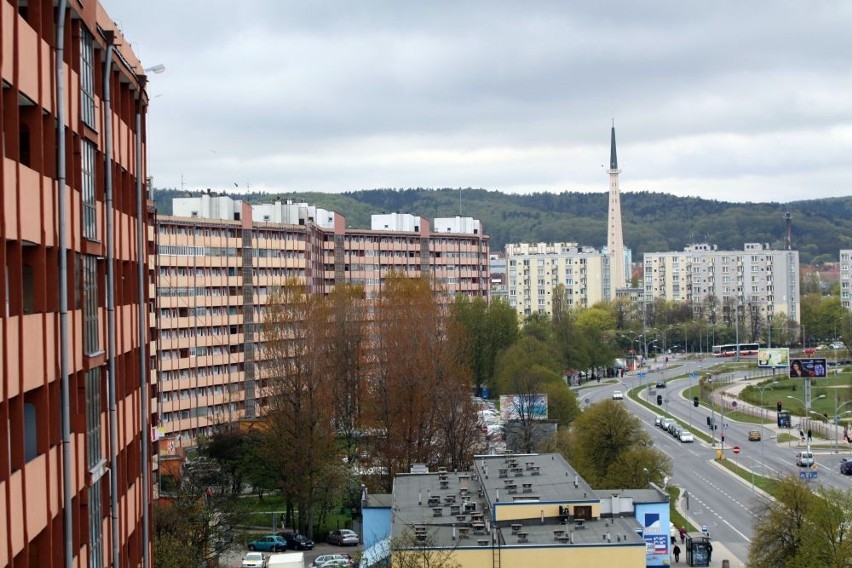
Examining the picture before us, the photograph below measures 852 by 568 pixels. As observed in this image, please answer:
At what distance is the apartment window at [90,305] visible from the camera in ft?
55.9

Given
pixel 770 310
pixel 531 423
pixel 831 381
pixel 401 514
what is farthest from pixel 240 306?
pixel 770 310

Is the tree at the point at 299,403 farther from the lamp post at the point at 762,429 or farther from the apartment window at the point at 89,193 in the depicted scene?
the apartment window at the point at 89,193

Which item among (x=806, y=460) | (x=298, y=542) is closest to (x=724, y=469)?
(x=806, y=460)

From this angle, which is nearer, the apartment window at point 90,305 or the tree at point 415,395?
the apartment window at point 90,305

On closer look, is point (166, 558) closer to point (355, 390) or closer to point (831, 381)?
point (355, 390)

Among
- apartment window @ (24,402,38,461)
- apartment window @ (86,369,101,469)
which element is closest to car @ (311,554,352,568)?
apartment window @ (86,369,101,469)

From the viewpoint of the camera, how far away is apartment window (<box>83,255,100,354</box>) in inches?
671

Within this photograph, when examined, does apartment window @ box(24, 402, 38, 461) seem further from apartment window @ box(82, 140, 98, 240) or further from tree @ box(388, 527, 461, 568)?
tree @ box(388, 527, 461, 568)

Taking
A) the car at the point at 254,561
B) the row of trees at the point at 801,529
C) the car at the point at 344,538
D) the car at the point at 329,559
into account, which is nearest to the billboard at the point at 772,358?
the car at the point at 344,538

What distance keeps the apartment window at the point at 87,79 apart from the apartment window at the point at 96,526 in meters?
5.25

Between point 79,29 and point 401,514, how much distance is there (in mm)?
25633

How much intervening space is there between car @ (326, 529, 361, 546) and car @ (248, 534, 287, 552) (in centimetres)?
286

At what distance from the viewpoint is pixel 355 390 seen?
70.2 m

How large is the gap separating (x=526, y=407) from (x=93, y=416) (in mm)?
60338
